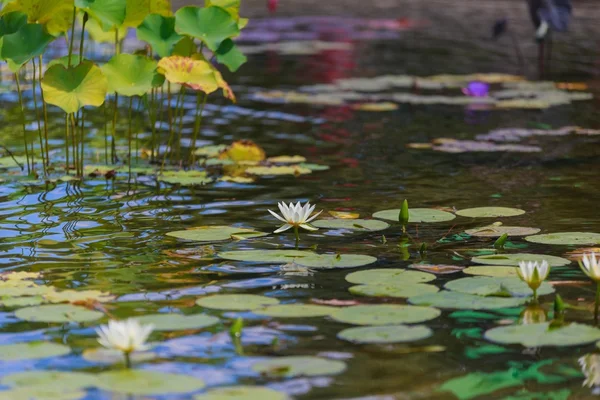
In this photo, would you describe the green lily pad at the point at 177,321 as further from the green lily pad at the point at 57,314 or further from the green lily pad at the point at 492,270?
the green lily pad at the point at 492,270

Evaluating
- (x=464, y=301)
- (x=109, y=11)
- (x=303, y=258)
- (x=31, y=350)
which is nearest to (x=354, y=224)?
(x=303, y=258)

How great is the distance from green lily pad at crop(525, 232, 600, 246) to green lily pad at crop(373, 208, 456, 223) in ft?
1.24

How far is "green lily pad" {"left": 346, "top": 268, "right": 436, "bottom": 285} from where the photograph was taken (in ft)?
8.44

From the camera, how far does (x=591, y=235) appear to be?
10.0ft

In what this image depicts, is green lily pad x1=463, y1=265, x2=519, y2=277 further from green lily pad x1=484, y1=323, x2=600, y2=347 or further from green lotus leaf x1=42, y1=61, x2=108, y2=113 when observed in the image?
green lotus leaf x1=42, y1=61, x2=108, y2=113

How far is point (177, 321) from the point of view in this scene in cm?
227

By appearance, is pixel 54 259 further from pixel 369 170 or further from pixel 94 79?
pixel 369 170

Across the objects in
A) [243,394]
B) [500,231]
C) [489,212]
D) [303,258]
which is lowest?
[243,394]

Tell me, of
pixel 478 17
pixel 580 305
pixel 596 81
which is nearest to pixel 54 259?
pixel 580 305

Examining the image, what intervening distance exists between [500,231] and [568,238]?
9.3 inches

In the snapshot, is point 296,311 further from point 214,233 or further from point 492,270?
point 214,233

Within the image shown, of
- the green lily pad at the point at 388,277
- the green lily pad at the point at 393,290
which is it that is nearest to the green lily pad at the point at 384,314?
the green lily pad at the point at 393,290

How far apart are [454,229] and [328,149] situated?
5.82 ft

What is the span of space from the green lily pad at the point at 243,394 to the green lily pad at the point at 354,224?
1412mm
